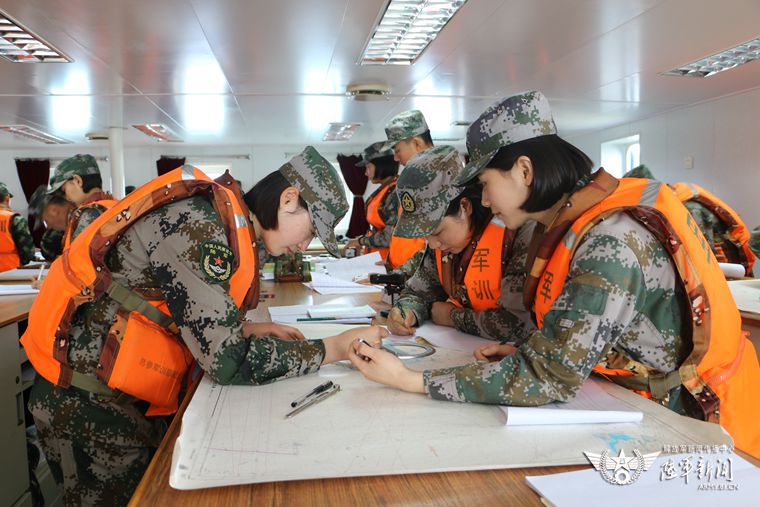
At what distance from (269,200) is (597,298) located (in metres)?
0.87

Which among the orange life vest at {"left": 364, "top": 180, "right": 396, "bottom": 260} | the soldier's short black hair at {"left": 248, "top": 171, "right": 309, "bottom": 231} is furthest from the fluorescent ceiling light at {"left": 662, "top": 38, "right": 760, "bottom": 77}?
the soldier's short black hair at {"left": 248, "top": 171, "right": 309, "bottom": 231}

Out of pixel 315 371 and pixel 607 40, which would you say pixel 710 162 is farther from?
pixel 315 371

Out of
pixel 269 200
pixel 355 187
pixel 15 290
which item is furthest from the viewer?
pixel 355 187

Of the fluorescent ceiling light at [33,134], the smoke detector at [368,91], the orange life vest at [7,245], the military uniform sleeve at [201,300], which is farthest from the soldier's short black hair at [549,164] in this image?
the fluorescent ceiling light at [33,134]

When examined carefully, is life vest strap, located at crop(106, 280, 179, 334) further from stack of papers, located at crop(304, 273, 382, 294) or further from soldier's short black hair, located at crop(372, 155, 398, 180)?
soldier's short black hair, located at crop(372, 155, 398, 180)

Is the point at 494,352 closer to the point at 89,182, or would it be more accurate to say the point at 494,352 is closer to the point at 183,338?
the point at 183,338

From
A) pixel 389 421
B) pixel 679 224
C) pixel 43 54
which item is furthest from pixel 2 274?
pixel 679 224

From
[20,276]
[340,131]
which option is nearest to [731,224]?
[20,276]

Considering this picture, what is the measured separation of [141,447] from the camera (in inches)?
57.6

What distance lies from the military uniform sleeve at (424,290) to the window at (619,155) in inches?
326

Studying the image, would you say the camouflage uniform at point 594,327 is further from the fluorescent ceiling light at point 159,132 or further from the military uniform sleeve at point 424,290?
the fluorescent ceiling light at point 159,132

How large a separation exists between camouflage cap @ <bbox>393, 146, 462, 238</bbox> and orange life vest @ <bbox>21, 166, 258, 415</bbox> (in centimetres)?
68

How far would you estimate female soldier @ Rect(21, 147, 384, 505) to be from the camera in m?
1.25

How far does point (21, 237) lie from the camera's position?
5203mm
